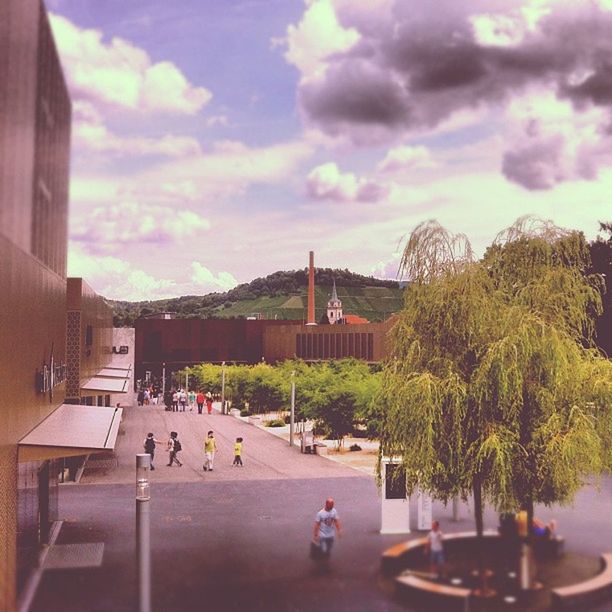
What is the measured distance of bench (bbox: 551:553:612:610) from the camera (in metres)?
12.3

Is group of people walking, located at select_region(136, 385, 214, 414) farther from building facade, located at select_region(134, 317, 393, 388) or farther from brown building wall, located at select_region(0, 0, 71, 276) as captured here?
brown building wall, located at select_region(0, 0, 71, 276)

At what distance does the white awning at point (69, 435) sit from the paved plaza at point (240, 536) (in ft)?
7.40

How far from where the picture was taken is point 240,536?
57.8 feet

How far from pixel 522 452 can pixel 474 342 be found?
1.95 metres

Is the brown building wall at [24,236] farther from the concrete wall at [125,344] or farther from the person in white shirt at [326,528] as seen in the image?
the concrete wall at [125,344]

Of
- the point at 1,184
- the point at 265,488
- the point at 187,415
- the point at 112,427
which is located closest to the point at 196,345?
the point at 187,415

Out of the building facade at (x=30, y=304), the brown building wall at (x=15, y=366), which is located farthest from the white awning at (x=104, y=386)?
the brown building wall at (x=15, y=366)

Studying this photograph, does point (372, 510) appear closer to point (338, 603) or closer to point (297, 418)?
point (338, 603)

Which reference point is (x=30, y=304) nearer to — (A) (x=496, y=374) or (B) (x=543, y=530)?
(A) (x=496, y=374)

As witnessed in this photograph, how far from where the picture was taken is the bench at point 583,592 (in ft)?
40.3

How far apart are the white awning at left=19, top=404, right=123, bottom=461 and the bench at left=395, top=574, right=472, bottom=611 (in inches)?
218

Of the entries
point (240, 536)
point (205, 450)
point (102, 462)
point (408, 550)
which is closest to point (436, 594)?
point (408, 550)

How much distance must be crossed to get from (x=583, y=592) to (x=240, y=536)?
25.0 ft

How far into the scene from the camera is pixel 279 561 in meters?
15.4
